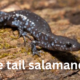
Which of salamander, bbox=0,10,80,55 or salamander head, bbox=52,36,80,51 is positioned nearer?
salamander head, bbox=52,36,80,51

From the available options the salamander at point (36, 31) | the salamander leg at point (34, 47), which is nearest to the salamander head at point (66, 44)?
the salamander at point (36, 31)

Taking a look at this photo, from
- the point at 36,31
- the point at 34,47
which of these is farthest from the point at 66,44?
the point at 36,31

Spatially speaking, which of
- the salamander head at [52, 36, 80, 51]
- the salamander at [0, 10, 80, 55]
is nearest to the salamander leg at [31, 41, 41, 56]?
the salamander at [0, 10, 80, 55]

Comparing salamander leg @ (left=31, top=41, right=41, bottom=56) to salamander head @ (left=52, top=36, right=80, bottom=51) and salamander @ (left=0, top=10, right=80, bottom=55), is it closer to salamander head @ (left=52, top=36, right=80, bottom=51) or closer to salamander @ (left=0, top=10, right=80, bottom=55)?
salamander @ (left=0, top=10, right=80, bottom=55)

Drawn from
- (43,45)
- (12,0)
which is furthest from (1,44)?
(12,0)

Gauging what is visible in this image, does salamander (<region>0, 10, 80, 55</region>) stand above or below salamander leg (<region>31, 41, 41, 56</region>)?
above

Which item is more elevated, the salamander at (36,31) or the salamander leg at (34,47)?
the salamander at (36,31)

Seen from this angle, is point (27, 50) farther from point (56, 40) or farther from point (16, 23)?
point (16, 23)

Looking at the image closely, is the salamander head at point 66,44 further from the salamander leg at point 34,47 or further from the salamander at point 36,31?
the salamander leg at point 34,47
